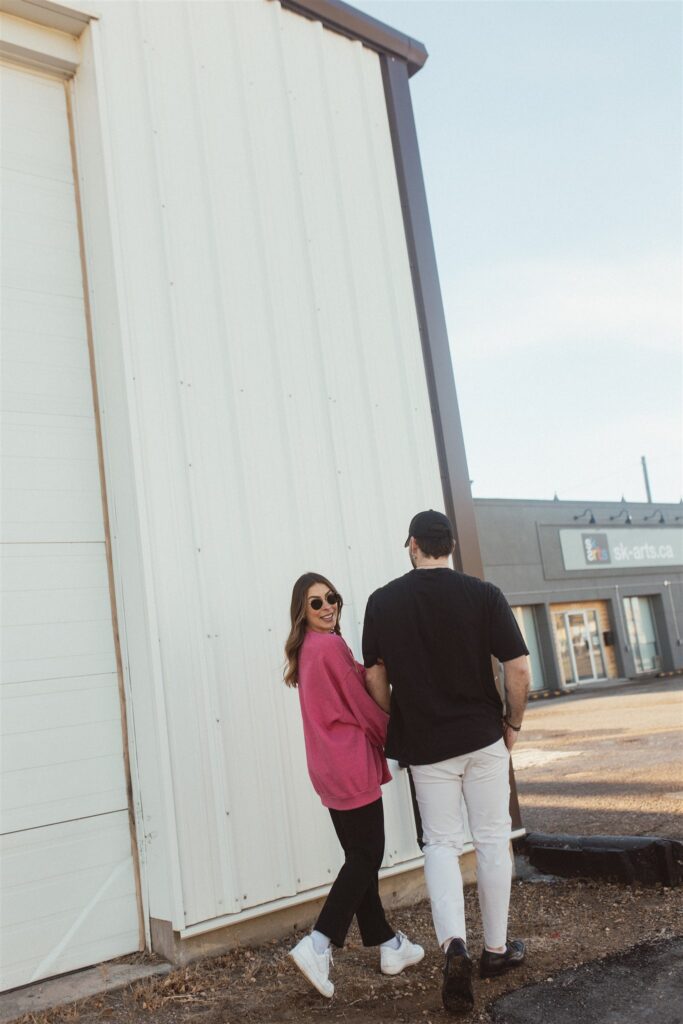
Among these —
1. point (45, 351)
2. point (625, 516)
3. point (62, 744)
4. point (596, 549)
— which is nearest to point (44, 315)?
point (45, 351)

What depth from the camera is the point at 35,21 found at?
4723mm

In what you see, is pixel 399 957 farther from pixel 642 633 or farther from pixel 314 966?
pixel 642 633

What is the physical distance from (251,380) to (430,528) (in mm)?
1716

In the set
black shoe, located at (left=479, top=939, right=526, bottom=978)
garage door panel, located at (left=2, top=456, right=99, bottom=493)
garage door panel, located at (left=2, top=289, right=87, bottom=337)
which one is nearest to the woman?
black shoe, located at (left=479, top=939, right=526, bottom=978)

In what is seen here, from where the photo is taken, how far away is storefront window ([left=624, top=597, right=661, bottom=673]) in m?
29.2

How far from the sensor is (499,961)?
11.1ft

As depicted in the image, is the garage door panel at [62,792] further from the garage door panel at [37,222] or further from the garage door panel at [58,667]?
the garage door panel at [37,222]

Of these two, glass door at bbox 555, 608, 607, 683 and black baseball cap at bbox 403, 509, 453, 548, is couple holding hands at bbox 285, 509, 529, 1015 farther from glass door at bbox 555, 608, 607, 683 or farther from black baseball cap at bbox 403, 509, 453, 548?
glass door at bbox 555, 608, 607, 683

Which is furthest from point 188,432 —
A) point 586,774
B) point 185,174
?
point 586,774

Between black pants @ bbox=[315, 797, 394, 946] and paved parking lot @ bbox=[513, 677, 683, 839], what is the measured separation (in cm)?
→ 258

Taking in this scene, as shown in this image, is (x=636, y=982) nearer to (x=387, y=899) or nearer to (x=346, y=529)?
(x=387, y=899)

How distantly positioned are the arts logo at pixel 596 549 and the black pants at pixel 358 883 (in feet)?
84.5

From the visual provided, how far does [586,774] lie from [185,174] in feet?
21.7

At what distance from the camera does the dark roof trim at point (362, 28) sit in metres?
5.75
